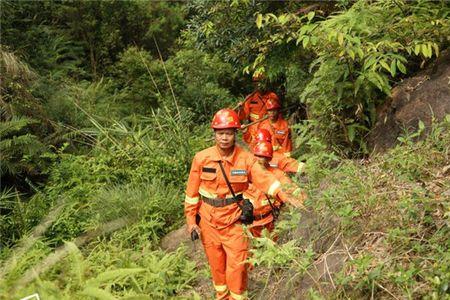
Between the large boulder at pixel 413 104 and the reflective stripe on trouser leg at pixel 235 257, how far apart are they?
1772 millimetres

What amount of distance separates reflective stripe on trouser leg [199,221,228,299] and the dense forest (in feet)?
1.48

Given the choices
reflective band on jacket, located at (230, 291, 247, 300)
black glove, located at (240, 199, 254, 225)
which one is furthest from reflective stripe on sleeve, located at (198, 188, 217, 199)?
reflective band on jacket, located at (230, 291, 247, 300)

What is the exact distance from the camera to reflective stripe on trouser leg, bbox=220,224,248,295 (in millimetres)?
5207

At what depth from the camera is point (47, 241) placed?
7266 mm

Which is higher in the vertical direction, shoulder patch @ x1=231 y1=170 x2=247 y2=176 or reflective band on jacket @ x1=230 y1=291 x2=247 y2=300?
shoulder patch @ x1=231 y1=170 x2=247 y2=176

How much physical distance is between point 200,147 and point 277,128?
161 centimetres

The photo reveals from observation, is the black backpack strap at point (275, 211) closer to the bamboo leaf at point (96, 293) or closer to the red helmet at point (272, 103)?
the red helmet at point (272, 103)

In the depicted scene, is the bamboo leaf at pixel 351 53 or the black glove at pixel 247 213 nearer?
the bamboo leaf at pixel 351 53

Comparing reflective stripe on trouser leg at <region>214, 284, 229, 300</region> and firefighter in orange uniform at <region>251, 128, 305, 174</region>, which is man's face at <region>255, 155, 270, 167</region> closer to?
firefighter in orange uniform at <region>251, 128, 305, 174</region>

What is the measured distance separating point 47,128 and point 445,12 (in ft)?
22.7

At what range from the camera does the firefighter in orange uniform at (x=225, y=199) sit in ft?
17.2

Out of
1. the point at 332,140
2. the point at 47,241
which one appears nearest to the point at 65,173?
the point at 47,241

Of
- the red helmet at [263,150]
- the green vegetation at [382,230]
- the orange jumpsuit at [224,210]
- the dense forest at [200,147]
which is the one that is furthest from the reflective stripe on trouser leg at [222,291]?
the red helmet at [263,150]

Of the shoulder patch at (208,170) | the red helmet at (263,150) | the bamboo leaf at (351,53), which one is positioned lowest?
the red helmet at (263,150)
